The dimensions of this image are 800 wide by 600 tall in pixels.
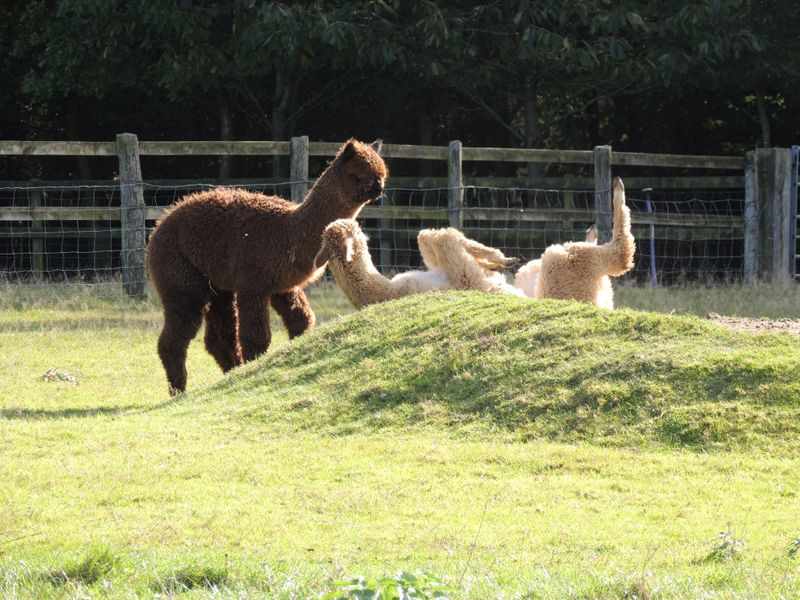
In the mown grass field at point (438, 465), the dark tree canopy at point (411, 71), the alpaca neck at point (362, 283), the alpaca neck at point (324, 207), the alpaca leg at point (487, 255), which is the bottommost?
the mown grass field at point (438, 465)

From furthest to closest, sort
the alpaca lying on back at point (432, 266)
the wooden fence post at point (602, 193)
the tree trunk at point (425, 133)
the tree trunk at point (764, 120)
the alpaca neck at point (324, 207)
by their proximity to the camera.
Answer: the tree trunk at point (425, 133), the tree trunk at point (764, 120), the wooden fence post at point (602, 193), the alpaca neck at point (324, 207), the alpaca lying on back at point (432, 266)

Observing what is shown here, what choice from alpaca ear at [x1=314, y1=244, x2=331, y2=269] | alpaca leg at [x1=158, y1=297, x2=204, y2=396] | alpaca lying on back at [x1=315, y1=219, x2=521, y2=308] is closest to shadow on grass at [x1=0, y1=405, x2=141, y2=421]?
alpaca leg at [x1=158, y1=297, x2=204, y2=396]

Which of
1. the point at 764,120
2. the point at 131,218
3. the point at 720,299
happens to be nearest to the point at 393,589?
the point at 131,218

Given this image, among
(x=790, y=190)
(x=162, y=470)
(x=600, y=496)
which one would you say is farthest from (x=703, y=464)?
(x=790, y=190)

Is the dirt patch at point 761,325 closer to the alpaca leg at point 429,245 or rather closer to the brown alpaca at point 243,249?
the alpaca leg at point 429,245

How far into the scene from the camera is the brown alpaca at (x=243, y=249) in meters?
10.1

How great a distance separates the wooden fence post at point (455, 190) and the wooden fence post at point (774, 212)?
16.1 ft

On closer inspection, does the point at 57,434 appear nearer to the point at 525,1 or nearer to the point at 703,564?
the point at 703,564

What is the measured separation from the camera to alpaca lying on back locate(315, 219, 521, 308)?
1016cm

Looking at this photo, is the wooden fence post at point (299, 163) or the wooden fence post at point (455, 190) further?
the wooden fence post at point (455, 190)

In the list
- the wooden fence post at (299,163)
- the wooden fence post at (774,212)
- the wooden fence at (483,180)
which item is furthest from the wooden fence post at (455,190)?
the wooden fence post at (774,212)

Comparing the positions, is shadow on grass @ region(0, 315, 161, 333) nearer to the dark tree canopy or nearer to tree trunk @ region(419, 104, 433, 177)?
the dark tree canopy

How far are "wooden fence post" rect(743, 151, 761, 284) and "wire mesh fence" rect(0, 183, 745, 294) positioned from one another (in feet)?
0.83

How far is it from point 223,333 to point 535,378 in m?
3.91
